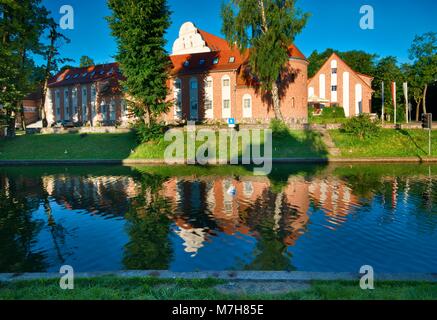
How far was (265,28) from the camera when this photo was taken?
38094mm

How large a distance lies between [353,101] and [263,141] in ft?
94.7

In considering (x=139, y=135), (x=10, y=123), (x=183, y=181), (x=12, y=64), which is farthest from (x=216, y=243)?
(x=10, y=123)

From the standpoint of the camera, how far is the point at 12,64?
126 feet

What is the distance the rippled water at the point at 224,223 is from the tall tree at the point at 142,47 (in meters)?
15.7

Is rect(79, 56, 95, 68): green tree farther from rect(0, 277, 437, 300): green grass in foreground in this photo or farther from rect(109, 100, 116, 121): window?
rect(0, 277, 437, 300): green grass in foreground

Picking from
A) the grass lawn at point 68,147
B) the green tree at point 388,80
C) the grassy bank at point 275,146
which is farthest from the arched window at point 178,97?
the green tree at point 388,80

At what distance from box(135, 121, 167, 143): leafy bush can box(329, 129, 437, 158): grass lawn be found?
709 inches

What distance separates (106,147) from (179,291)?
3356 centimetres

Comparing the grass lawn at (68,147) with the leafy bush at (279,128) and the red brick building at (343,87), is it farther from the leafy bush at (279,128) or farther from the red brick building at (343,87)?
the red brick building at (343,87)

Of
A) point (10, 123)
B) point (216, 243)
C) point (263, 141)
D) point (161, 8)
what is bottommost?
point (216, 243)

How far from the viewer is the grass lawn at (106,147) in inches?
1353
